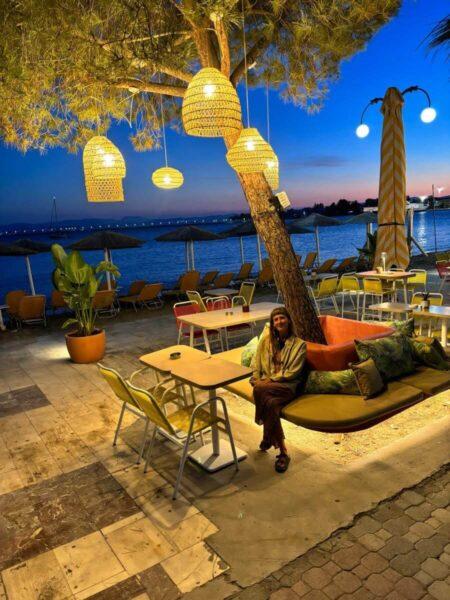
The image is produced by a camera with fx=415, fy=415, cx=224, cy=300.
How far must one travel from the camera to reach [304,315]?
4.79 metres

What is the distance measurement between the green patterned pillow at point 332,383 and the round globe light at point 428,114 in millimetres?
5390

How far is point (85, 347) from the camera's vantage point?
6.29 metres

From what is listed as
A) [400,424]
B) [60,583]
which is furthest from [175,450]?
[400,424]

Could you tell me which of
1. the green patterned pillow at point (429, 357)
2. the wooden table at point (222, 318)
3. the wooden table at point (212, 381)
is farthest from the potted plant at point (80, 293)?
the green patterned pillow at point (429, 357)

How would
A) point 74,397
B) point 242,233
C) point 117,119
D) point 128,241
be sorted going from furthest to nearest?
point 242,233, point 128,241, point 117,119, point 74,397

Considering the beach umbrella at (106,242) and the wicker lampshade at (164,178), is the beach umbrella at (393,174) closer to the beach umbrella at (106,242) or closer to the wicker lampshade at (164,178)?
the wicker lampshade at (164,178)

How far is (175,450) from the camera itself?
362 cm

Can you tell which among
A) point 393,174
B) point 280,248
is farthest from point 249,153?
point 393,174

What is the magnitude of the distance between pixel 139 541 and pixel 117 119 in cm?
597

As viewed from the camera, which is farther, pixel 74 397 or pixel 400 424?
pixel 74 397

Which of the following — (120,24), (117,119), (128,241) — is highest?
(120,24)

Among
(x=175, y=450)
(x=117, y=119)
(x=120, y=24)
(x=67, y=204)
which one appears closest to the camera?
(x=175, y=450)

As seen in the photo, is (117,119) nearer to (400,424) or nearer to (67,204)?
(400,424)

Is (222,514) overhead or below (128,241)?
below
